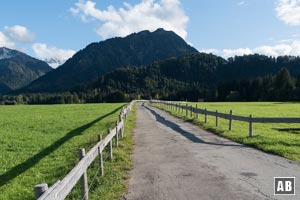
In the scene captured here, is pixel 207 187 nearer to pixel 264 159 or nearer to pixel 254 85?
pixel 264 159

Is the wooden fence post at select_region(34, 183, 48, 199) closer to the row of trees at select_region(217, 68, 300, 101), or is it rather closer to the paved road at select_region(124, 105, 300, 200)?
the paved road at select_region(124, 105, 300, 200)

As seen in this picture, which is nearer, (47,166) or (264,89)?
(47,166)

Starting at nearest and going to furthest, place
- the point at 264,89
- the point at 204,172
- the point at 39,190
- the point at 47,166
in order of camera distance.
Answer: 1. the point at 39,190
2. the point at 204,172
3. the point at 47,166
4. the point at 264,89

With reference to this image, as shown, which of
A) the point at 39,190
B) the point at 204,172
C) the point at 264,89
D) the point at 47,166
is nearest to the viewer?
the point at 39,190

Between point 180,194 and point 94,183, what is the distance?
2.37 metres

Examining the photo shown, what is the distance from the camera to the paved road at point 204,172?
769 cm

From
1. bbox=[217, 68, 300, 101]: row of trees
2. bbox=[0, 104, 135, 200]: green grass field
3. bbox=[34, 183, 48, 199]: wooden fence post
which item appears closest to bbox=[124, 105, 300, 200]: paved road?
bbox=[0, 104, 135, 200]: green grass field

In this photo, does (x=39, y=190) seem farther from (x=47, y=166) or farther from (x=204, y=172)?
(x=47, y=166)

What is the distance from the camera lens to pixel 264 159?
11.6 meters

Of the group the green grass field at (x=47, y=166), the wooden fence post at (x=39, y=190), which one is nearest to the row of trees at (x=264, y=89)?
the green grass field at (x=47, y=166)

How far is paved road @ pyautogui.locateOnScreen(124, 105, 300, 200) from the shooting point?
7691 millimetres

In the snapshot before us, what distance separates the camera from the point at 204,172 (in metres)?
9.65

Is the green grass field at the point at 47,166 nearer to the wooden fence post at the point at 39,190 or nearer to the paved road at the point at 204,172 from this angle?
the paved road at the point at 204,172

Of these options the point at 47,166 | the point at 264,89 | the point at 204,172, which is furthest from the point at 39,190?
the point at 264,89
